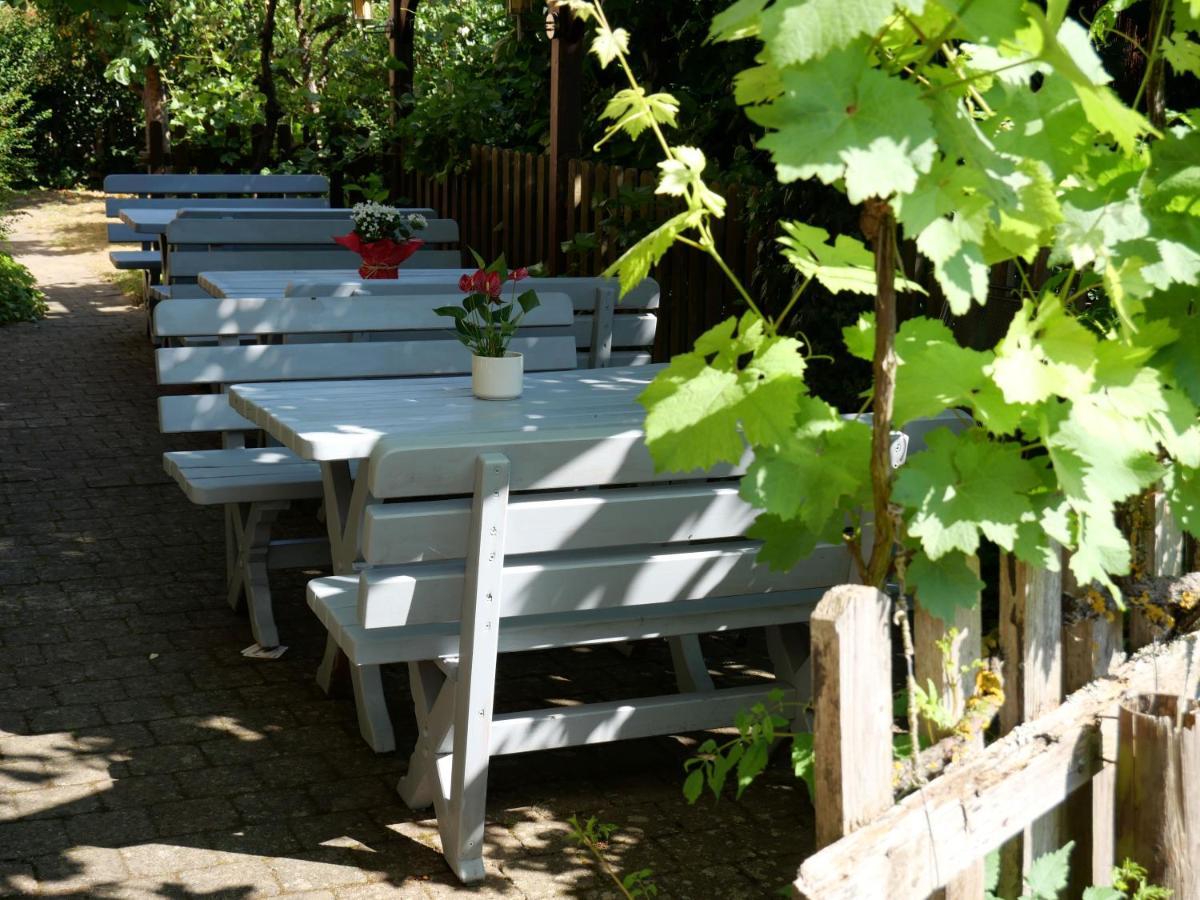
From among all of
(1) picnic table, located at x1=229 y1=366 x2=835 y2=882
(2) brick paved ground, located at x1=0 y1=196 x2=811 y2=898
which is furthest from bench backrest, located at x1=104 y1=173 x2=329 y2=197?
(1) picnic table, located at x1=229 y1=366 x2=835 y2=882

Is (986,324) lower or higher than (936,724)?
higher

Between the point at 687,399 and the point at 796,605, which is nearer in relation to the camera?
the point at 687,399

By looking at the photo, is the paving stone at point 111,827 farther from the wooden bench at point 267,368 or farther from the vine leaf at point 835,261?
the vine leaf at point 835,261

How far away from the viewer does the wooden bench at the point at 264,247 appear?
7.84 m

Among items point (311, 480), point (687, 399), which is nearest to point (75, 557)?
point (311, 480)

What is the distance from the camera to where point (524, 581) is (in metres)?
3.38

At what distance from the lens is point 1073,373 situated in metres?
2.07

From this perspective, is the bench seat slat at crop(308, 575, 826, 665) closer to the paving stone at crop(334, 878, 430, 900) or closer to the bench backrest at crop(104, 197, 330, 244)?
the paving stone at crop(334, 878, 430, 900)

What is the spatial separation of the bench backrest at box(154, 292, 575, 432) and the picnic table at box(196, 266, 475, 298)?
0.35 m

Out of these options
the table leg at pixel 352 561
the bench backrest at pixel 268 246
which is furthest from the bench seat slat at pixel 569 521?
the bench backrest at pixel 268 246

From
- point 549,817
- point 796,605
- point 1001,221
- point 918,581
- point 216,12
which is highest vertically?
point 216,12

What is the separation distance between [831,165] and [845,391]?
375cm

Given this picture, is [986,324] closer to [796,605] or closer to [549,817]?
[796,605]

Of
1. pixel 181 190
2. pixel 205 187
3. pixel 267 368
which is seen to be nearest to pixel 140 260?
pixel 181 190
